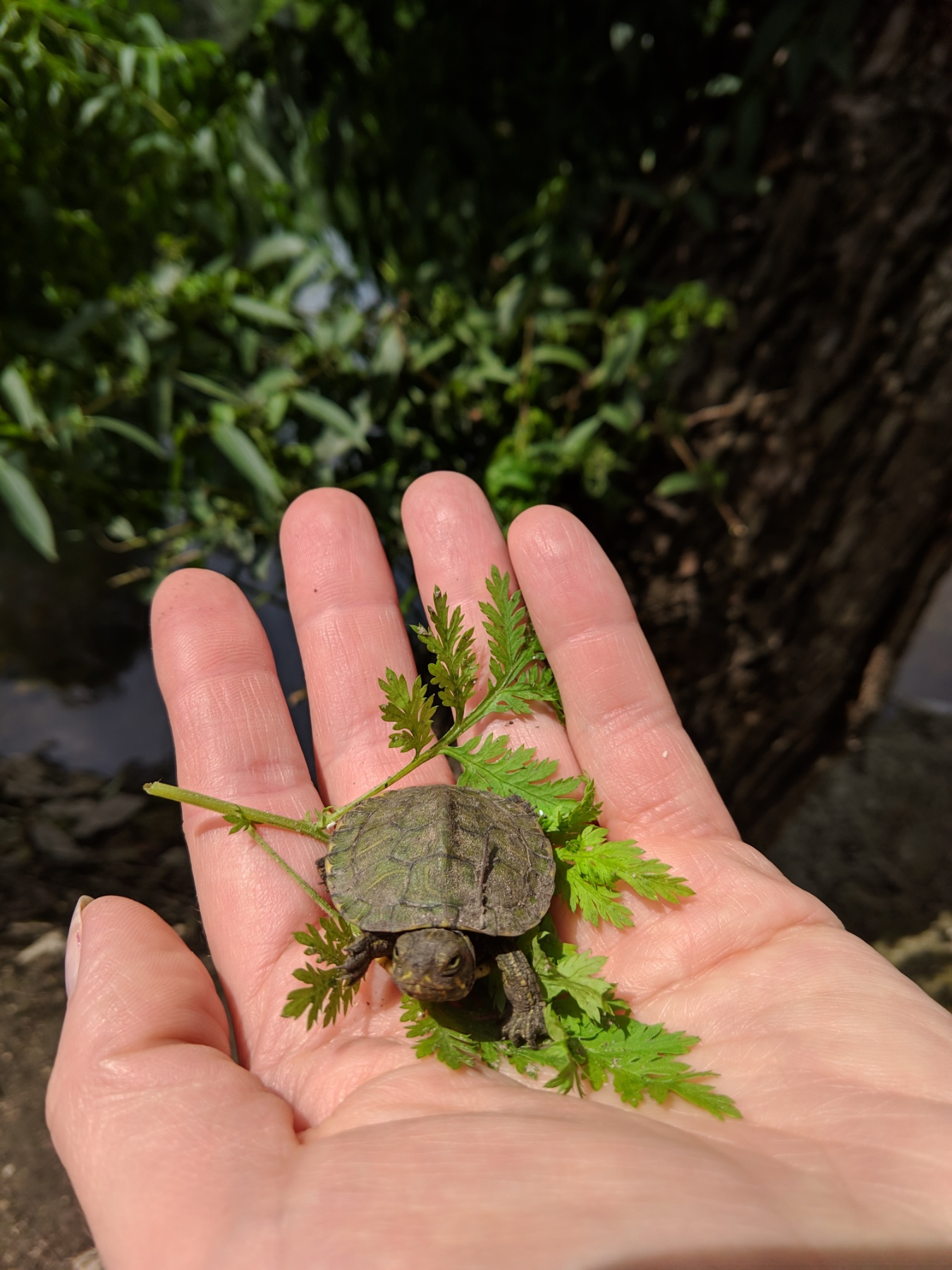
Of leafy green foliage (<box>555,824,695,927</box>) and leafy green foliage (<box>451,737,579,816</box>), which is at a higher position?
leafy green foliage (<box>451,737,579,816</box>)

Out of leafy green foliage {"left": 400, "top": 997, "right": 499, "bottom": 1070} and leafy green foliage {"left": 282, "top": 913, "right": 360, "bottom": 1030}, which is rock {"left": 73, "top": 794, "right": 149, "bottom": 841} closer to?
leafy green foliage {"left": 282, "top": 913, "right": 360, "bottom": 1030}

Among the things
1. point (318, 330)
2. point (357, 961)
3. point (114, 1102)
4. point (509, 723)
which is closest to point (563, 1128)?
point (357, 961)

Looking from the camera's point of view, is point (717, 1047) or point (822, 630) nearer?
point (717, 1047)

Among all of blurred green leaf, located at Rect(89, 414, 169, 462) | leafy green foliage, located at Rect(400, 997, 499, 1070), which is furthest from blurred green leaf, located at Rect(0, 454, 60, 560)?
leafy green foliage, located at Rect(400, 997, 499, 1070)

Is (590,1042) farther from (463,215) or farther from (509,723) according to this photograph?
(463,215)

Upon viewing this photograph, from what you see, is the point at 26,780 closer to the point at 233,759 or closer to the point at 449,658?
the point at 233,759

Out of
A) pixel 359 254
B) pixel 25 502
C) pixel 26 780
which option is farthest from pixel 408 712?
pixel 359 254
